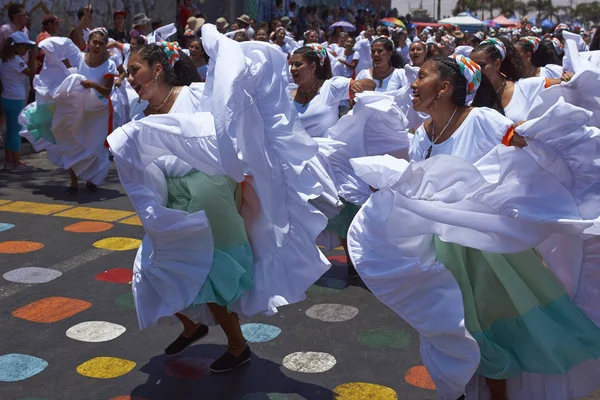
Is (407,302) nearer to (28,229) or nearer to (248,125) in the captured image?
(248,125)

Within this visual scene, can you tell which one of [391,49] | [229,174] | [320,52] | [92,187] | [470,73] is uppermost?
[470,73]

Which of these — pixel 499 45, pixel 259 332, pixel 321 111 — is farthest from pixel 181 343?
pixel 499 45

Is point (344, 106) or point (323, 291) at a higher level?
point (344, 106)

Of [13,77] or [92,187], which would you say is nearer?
[92,187]

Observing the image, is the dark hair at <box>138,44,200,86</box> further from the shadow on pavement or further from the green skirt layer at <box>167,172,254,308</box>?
the shadow on pavement

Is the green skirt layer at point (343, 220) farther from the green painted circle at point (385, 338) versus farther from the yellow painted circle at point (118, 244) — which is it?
the yellow painted circle at point (118, 244)

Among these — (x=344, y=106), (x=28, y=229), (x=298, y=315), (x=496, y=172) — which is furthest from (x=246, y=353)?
(x=344, y=106)

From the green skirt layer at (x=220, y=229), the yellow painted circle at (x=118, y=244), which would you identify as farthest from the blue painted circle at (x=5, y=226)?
the green skirt layer at (x=220, y=229)

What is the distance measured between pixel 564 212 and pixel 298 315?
235 centimetres

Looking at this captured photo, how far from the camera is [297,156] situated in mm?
4059

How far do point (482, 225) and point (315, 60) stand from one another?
3390 mm

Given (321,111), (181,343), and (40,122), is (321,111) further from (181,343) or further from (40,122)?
(40,122)

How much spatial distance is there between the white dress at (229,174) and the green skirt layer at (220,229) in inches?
2.4

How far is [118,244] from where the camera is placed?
266 inches
